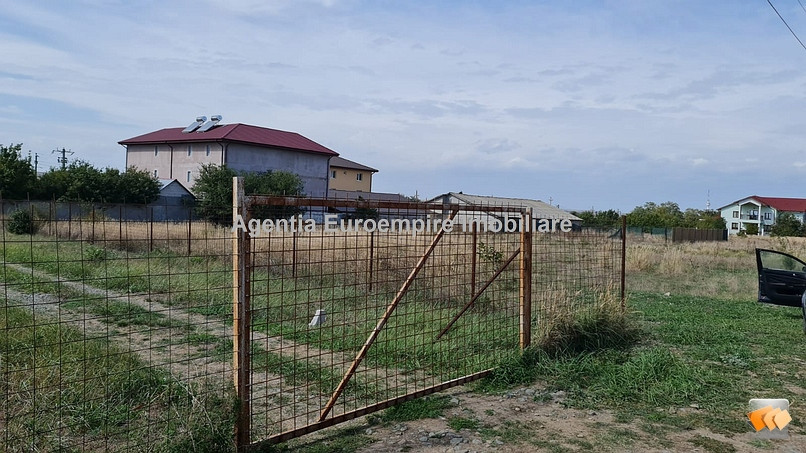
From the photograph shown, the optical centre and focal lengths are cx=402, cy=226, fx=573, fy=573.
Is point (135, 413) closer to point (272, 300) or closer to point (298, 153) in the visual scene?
point (272, 300)

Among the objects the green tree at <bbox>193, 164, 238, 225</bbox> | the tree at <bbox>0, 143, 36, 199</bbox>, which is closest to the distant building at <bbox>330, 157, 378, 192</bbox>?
the green tree at <bbox>193, 164, 238, 225</bbox>

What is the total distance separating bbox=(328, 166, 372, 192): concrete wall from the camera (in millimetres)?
64125

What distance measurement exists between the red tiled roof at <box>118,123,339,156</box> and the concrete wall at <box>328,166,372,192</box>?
9395 millimetres

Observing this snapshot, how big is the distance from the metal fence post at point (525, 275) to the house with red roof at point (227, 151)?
1638 inches

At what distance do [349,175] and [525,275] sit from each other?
60.0m

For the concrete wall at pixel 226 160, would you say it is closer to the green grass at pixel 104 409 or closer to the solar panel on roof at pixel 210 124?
the solar panel on roof at pixel 210 124

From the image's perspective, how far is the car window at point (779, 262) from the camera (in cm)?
1005

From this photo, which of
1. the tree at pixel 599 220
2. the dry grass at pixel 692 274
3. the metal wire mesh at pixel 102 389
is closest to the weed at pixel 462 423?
the metal wire mesh at pixel 102 389

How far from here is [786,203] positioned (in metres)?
75.2

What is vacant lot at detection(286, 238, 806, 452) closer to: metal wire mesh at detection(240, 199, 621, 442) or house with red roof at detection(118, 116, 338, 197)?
metal wire mesh at detection(240, 199, 621, 442)

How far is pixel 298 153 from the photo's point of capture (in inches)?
2024

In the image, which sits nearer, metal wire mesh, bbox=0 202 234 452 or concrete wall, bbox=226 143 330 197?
metal wire mesh, bbox=0 202 234 452

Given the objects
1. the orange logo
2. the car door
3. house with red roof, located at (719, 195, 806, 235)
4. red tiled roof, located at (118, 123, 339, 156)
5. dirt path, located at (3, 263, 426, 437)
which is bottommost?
the orange logo

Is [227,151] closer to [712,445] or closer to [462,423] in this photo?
[462,423]
